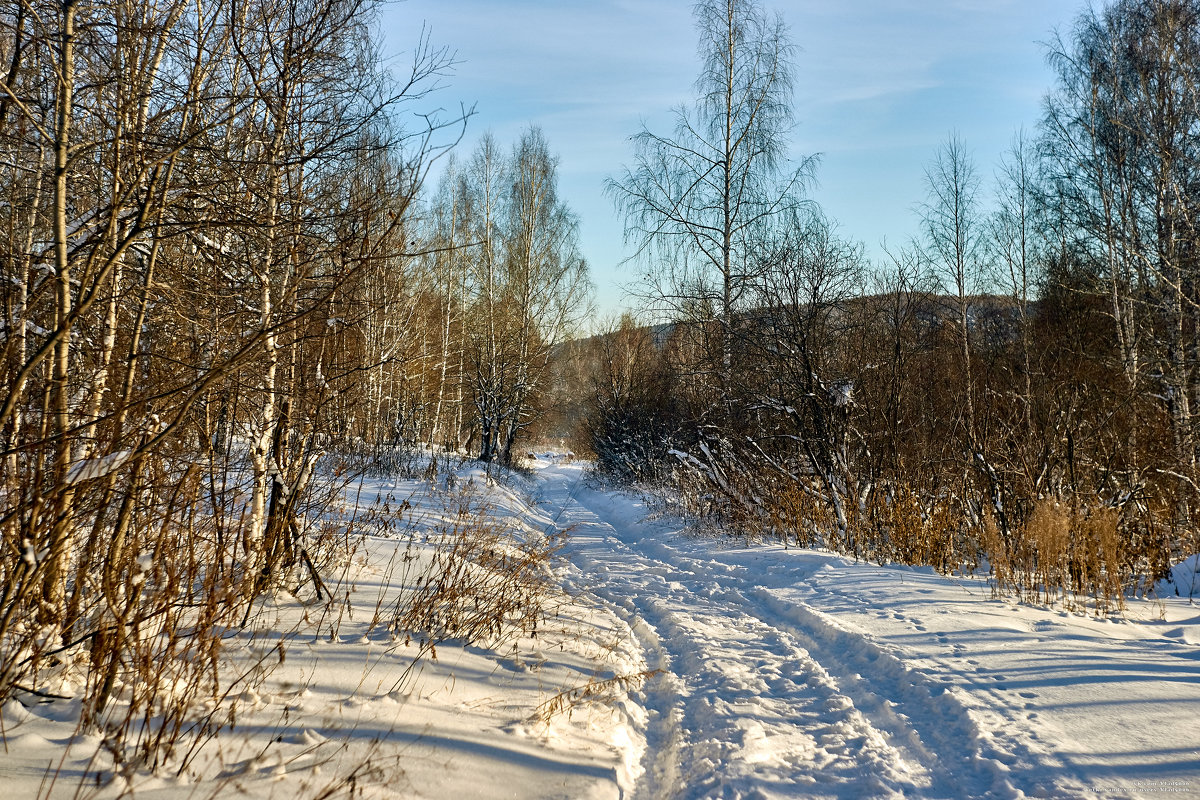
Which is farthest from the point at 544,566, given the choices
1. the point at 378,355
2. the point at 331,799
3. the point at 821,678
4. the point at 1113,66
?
the point at 1113,66

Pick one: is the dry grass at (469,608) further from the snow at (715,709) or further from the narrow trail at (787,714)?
the narrow trail at (787,714)

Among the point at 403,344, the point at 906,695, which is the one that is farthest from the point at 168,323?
the point at 403,344

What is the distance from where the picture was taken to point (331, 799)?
2.38 m

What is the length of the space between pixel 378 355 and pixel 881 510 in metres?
10.3

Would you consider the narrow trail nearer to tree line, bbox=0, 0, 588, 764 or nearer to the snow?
the snow

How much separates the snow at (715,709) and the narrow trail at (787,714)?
15 millimetres

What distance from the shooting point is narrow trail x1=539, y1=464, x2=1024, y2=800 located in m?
2.94

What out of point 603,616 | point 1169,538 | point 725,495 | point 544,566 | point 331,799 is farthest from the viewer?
point 725,495

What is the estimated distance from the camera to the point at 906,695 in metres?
3.82

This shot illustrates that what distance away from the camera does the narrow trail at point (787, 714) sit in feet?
9.66

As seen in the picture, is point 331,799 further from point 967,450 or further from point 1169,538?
point 1169,538

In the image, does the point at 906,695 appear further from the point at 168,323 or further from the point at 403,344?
the point at 403,344

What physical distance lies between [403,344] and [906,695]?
18091 millimetres

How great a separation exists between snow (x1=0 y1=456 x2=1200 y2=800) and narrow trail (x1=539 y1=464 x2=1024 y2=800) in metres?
0.01
